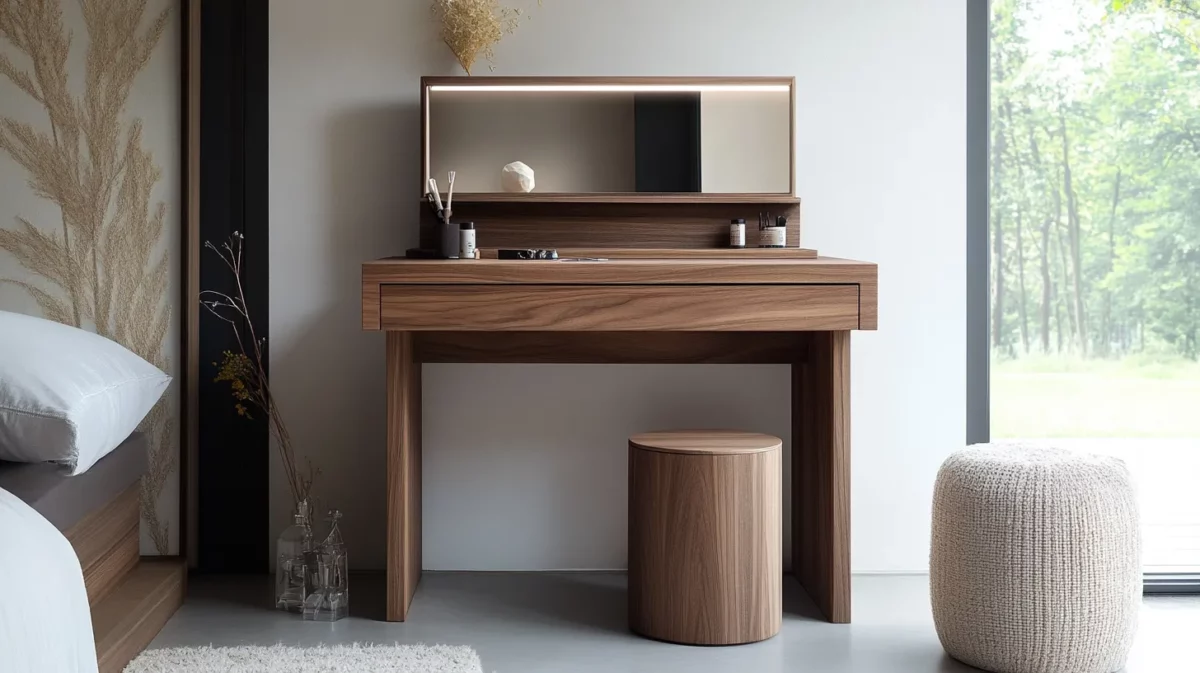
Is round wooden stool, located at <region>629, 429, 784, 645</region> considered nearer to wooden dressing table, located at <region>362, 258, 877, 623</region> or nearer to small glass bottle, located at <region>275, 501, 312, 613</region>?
wooden dressing table, located at <region>362, 258, 877, 623</region>

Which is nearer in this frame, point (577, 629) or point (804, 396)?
point (577, 629)

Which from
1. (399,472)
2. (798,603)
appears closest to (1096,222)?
(798,603)

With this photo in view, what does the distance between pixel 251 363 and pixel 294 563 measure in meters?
0.59

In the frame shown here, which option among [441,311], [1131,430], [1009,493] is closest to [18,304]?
[441,311]

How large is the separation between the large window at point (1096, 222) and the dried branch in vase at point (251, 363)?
2067mm

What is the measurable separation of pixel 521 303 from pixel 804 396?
92 centimetres

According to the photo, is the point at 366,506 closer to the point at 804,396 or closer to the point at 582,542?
the point at 582,542

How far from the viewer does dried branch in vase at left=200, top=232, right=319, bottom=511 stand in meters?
2.98

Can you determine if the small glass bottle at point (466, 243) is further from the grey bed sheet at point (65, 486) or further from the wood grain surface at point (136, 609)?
the wood grain surface at point (136, 609)

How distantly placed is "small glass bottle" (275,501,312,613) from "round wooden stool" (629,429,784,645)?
2.89ft

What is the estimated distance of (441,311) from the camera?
2443 mm

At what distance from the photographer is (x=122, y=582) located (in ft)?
8.79

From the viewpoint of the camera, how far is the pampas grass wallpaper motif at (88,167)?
294cm

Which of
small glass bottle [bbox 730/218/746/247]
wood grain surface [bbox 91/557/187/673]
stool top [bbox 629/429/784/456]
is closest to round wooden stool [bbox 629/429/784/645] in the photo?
stool top [bbox 629/429/784/456]
